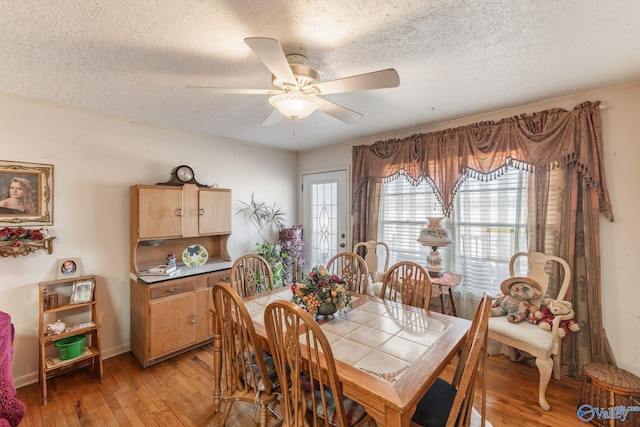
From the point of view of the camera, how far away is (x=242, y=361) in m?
1.65

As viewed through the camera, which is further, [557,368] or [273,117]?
[557,368]

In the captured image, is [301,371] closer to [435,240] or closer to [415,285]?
[415,285]

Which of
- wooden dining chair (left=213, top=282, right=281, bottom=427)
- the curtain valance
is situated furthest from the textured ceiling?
wooden dining chair (left=213, top=282, right=281, bottom=427)

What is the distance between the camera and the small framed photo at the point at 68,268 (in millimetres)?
2557

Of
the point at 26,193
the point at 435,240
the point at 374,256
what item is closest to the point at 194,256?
the point at 26,193

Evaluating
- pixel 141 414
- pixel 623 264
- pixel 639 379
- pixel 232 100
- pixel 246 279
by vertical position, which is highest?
pixel 232 100

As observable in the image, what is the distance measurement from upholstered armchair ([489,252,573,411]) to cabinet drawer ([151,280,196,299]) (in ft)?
9.49

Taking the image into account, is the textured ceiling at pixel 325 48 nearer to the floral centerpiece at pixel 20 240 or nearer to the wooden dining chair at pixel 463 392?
the floral centerpiece at pixel 20 240

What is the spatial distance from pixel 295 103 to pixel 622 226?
2788 mm

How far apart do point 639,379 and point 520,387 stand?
0.74 metres

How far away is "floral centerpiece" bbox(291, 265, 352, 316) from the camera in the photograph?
1.84 m

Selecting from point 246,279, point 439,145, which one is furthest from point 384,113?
point 246,279

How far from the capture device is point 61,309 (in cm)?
241

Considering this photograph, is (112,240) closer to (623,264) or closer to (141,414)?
(141,414)
